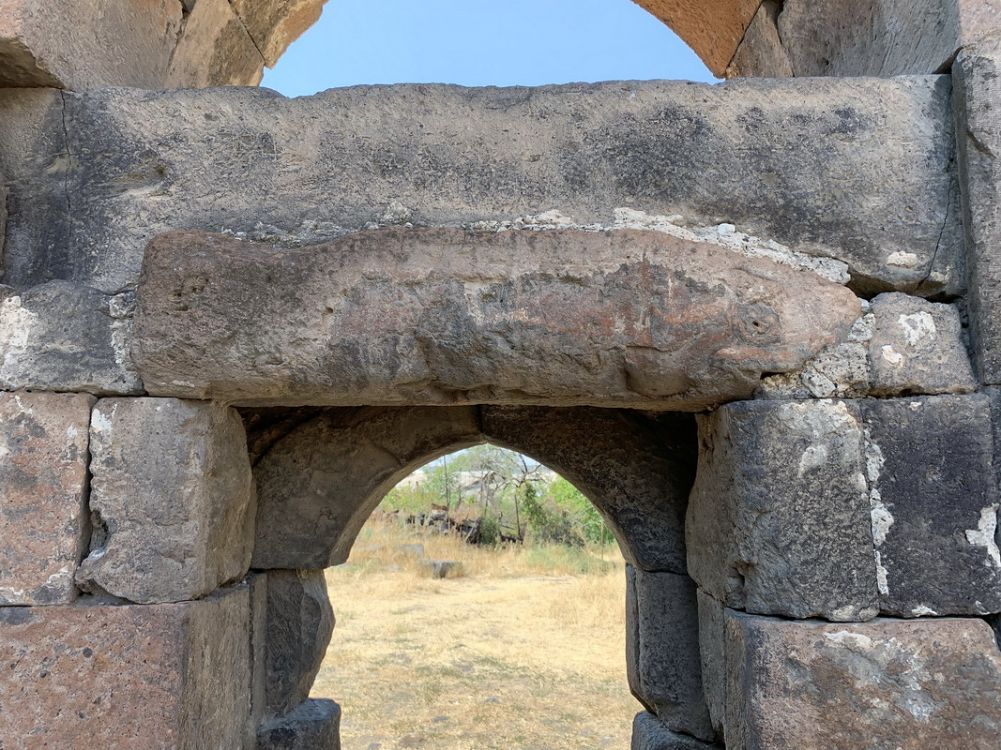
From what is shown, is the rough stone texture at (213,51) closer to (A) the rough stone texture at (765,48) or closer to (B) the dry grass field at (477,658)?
(A) the rough stone texture at (765,48)

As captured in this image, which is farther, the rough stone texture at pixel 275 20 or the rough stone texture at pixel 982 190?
the rough stone texture at pixel 275 20

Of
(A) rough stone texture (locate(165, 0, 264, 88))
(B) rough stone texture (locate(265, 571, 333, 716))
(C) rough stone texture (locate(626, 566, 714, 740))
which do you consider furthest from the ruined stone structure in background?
(A) rough stone texture (locate(165, 0, 264, 88))

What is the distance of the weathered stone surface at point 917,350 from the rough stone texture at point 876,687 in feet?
1.68

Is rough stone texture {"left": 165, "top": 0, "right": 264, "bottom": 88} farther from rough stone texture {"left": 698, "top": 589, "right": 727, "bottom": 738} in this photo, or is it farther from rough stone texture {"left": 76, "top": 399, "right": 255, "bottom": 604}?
rough stone texture {"left": 698, "top": 589, "right": 727, "bottom": 738}

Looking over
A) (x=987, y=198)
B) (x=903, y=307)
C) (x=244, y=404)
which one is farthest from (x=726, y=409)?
(x=244, y=404)

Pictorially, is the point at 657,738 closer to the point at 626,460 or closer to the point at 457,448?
the point at 626,460

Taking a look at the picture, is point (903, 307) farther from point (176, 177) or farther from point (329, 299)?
point (176, 177)

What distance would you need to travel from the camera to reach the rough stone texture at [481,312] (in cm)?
169

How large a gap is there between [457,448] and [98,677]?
1.23m

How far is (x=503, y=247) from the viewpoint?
1.72 meters

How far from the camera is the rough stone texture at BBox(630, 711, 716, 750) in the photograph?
7.47ft

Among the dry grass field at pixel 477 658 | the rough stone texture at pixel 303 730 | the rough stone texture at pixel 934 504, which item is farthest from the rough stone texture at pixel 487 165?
the dry grass field at pixel 477 658

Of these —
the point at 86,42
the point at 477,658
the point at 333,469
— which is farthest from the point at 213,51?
the point at 477,658

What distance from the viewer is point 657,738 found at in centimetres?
232
